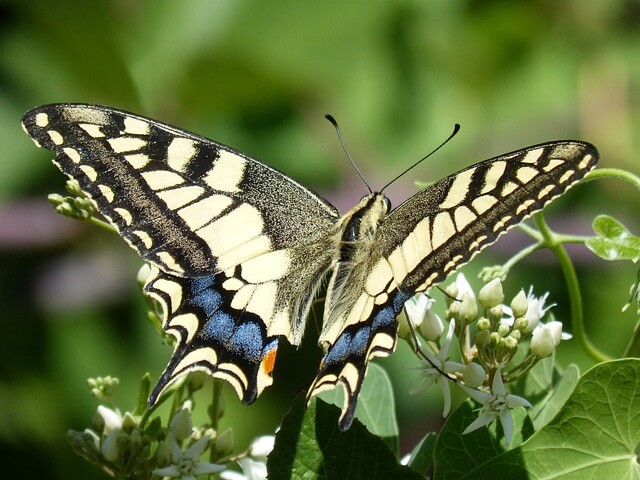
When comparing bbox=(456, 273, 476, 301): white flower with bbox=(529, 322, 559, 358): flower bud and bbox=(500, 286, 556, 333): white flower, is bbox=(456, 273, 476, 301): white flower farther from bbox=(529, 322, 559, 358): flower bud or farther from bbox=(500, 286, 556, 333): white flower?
bbox=(529, 322, 559, 358): flower bud

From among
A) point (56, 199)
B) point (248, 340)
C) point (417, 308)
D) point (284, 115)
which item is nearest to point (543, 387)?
point (417, 308)

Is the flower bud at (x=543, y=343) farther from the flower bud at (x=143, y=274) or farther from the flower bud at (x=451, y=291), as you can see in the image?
the flower bud at (x=143, y=274)

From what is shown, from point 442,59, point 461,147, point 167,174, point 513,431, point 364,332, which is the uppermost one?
point 442,59

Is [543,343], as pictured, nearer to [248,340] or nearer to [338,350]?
[338,350]

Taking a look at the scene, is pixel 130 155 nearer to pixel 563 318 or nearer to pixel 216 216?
pixel 216 216

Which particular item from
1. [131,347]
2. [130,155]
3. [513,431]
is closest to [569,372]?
[513,431]

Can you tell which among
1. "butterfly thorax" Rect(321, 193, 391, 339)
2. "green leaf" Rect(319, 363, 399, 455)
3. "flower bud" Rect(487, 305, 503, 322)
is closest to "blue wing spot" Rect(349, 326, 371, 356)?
"butterfly thorax" Rect(321, 193, 391, 339)
